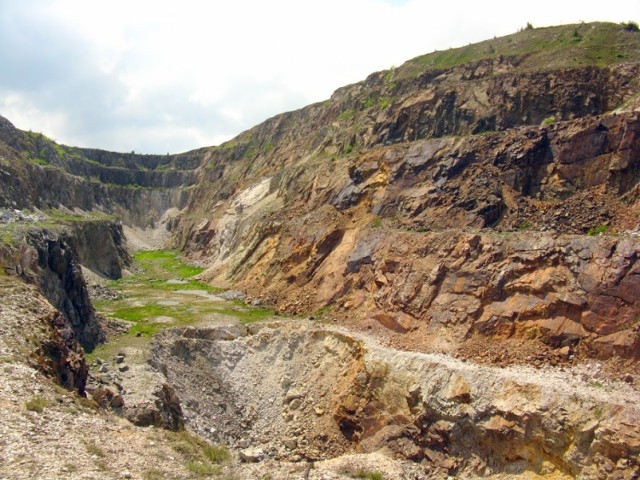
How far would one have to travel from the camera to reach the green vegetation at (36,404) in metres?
14.9

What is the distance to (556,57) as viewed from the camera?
44031 mm

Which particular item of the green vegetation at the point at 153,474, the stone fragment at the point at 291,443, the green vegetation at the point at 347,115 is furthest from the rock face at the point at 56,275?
the green vegetation at the point at 347,115

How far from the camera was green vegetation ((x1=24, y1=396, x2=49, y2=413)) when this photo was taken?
49.0 ft

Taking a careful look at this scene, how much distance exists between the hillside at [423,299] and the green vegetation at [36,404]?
0.62 metres

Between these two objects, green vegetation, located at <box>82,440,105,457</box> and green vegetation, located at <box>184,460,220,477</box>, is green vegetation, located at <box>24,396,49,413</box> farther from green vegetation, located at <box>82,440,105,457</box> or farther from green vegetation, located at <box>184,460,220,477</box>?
green vegetation, located at <box>184,460,220,477</box>

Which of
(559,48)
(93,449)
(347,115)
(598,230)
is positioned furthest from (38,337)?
(347,115)

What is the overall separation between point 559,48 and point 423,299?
29.2m

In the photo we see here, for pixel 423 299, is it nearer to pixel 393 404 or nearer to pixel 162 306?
pixel 393 404

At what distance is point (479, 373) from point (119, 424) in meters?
13.5

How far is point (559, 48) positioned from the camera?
4556cm

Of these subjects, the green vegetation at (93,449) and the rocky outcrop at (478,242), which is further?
the rocky outcrop at (478,242)

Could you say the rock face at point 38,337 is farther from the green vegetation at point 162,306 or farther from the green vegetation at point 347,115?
the green vegetation at point 347,115

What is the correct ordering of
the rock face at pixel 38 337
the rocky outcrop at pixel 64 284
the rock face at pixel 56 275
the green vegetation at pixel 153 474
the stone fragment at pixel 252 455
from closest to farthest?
the green vegetation at pixel 153 474 < the rock face at pixel 38 337 < the stone fragment at pixel 252 455 < the rock face at pixel 56 275 < the rocky outcrop at pixel 64 284

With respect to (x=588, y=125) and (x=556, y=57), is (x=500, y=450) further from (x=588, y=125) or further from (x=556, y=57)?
(x=556, y=57)
